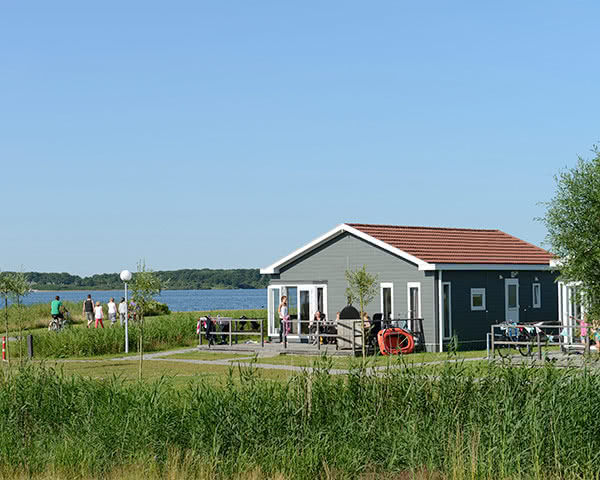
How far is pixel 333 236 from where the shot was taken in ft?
112

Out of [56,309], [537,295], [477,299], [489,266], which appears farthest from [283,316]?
[56,309]

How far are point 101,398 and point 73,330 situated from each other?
1951cm

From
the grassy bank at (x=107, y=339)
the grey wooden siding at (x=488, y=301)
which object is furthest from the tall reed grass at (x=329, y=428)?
the grey wooden siding at (x=488, y=301)

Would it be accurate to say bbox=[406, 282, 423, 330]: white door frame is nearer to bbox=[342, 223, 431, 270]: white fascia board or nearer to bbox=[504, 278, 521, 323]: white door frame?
bbox=[342, 223, 431, 270]: white fascia board

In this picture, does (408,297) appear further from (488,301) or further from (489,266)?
(489,266)

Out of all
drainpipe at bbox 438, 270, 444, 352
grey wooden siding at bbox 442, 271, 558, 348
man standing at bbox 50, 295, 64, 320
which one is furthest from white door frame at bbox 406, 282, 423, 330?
man standing at bbox 50, 295, 64, 320

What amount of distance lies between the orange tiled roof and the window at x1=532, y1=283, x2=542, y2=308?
875mm

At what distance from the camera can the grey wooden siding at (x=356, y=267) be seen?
31016mm

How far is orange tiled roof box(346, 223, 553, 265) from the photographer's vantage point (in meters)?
32.6

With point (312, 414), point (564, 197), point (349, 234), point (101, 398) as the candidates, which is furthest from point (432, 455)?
point (349, 234)

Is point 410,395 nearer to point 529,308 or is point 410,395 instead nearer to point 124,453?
point 124,453

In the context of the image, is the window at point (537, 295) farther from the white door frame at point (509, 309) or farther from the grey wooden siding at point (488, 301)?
the white door frame at point (509, 309)

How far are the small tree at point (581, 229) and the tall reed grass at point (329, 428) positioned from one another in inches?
495

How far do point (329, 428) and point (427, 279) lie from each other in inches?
771
